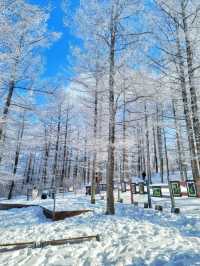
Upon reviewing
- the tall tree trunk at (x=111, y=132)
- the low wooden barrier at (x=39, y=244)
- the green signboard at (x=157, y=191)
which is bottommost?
the low wooden barrier at (x=39, y=244)

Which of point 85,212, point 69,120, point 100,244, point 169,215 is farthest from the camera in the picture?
point 69,120

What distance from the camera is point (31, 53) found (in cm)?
1198

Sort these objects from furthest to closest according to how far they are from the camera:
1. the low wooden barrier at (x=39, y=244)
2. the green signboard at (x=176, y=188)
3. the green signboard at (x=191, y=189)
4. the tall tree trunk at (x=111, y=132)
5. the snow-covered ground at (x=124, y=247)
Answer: the green signboard at (x=191, y=189) → the green signboard at (x=176, y=188) → the tall tree trunk at (x=111, y=132) → the low wooden barrier at (x=39, y=244) → the snow-covered ground at (x=124, y=247)

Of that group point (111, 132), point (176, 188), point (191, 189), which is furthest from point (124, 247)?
point (191, 189)

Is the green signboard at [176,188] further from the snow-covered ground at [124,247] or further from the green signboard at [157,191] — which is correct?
the snow-covered ground at [124,247]

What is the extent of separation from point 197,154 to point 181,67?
3912 millimetres

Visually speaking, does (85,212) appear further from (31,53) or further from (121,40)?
(31,53)

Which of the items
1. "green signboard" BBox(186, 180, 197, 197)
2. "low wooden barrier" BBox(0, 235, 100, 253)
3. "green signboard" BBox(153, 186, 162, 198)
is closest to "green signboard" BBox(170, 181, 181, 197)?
"green signboard" BBox(186, 180, 197, 197)

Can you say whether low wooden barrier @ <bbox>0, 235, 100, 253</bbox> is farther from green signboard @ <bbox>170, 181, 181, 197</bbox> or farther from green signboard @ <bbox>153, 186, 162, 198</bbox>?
green signboard @ <bbox>153, 186, 162, 198</bbox>

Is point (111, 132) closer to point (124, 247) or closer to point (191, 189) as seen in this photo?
point (191, 189)

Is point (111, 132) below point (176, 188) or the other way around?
the other way around

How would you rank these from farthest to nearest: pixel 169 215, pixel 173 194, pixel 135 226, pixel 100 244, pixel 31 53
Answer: pixel 31 53, pixel 173 194, pixel 169 215, pixel 135 226, pixel 100 244

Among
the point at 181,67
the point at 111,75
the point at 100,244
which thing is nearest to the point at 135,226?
the point at 100,244

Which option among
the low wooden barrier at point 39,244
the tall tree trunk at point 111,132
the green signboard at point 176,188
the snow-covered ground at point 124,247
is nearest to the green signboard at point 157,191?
the green signboard at point 176,188
